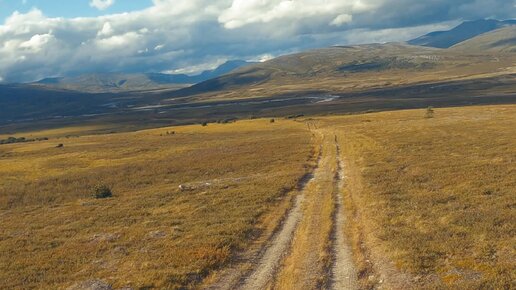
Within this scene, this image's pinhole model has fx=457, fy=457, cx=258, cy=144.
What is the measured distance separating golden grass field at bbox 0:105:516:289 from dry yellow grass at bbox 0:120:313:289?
0.13 m

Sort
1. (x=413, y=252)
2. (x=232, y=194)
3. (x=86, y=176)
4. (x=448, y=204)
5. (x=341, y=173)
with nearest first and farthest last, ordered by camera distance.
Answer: (x=413, y=252) → (x=448, y=204) → (x=232, y=194) → (x=341, y=173) → (x=86, y=176)

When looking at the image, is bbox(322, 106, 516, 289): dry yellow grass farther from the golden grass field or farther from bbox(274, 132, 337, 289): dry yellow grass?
bbox(274, 132, 337, 289): dry yellow grass

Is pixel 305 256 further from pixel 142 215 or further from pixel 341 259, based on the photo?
pixel 142 215

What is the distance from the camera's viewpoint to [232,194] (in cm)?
3741

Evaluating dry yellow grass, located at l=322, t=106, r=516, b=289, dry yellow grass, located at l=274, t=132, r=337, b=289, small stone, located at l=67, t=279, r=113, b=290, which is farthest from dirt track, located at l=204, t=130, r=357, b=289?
small stone, located at l=67, t=279, r=113, b=290

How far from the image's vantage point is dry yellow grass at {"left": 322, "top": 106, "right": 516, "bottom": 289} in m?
18.3

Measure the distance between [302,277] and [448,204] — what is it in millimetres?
14551

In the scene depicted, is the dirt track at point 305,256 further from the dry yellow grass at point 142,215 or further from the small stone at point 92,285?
the small stone at point 92,285

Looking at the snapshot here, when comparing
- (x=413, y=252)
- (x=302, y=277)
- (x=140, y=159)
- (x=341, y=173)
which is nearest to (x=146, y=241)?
(x=302, y=277)

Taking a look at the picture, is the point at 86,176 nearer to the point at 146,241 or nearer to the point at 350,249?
the point at 146,241

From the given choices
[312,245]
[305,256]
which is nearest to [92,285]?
[305,256]

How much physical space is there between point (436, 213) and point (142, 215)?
1982 centimetres

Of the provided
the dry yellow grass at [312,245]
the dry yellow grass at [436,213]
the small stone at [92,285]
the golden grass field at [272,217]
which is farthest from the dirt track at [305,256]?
the small stone at [92,285]

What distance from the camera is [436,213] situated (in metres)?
26.9
